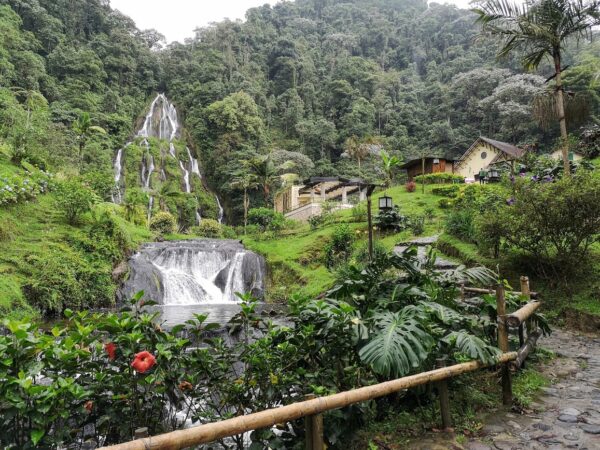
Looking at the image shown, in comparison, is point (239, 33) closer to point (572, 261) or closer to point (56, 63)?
point (56, 63)

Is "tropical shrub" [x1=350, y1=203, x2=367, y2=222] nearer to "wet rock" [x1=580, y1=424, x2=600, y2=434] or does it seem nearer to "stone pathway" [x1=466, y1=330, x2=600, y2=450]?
"stone pathway" [x1=466, y1=330, x2=600, y2=450]

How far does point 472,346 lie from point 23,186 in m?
15.3

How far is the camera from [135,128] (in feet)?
130

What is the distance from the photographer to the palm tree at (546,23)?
979cm

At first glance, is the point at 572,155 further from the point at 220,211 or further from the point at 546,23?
the point at 220,211

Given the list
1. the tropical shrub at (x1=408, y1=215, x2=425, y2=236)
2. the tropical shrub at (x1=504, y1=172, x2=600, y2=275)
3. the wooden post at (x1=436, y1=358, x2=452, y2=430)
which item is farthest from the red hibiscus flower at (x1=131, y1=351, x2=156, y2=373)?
the tropical shrub at (x1=408, y1=215, x2=425, y2=236)

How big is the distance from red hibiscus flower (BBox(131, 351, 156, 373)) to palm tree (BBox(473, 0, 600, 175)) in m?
10.0

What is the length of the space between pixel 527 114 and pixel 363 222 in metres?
26.2

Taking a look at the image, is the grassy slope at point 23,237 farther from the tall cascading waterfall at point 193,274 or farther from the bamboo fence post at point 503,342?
the bamboo fence post at point 503,342

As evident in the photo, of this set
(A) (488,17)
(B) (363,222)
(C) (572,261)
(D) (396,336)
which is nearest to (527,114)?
(B) (363,222)

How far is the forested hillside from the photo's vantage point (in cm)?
3869

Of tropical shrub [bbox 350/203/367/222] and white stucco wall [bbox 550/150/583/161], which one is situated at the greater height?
white stucco wall [bbox 550/150/583/161]

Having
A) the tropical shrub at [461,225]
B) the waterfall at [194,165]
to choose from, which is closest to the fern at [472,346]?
the tropical shrub at [461,225]

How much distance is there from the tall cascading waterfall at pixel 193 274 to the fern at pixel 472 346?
1260 cm
